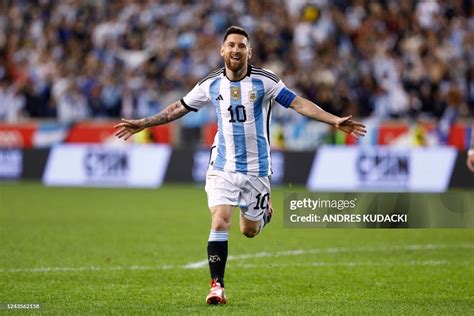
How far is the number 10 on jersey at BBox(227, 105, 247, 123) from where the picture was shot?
873 centimetres

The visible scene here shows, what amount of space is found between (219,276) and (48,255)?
3.81m

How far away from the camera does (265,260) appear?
37.9 feet

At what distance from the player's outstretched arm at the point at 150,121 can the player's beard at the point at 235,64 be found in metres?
0.65

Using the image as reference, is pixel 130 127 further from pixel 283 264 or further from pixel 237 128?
pixel 283 264

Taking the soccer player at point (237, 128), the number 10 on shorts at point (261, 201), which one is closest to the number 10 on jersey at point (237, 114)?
the soccer player at point (237, 128)

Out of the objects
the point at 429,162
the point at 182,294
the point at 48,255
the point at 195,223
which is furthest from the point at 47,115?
the point at 182,294

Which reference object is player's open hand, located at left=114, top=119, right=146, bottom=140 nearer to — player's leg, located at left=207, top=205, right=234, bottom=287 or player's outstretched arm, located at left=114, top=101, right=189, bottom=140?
player's outstretched arm, located at left=114, top=101, right=189, bottom=140

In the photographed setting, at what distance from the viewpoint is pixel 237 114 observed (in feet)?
28.7

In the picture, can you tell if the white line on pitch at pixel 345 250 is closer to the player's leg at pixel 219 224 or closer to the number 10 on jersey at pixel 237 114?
the player's leg at pixel 219 224

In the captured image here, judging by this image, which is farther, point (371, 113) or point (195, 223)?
point (371, 113)

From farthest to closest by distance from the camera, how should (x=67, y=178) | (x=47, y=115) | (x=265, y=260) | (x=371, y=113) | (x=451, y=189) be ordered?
(x=47, y=115) < (x=371, y=113) < (x=67, y=178) < (x=451, y=189) < (x=265, y=260)

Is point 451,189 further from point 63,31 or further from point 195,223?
point 63,31

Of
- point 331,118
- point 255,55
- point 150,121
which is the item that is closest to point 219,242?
point 150,121

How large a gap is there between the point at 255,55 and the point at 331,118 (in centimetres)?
1887
